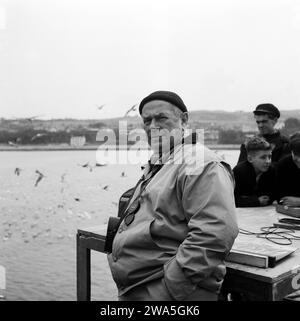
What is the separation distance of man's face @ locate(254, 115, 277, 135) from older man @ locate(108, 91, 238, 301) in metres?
1.93

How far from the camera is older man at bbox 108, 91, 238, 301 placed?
3.81 ft

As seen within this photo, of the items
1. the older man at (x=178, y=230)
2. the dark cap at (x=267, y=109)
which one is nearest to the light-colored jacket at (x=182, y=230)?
the older man at (x=178, y=230)

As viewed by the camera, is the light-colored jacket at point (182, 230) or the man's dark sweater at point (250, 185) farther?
the man's dark sweater at point (250, 185)

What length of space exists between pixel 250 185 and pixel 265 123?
72 cm

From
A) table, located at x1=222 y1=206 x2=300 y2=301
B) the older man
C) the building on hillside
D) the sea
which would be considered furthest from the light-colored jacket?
the building on hillside

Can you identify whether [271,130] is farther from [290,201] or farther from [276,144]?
[290,201]

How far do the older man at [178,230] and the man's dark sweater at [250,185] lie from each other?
1339 mm

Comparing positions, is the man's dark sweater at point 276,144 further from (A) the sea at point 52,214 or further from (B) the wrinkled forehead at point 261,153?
(A) the sea at point 52,214

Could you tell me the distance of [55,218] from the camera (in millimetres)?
6977

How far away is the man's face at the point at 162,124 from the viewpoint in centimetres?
143

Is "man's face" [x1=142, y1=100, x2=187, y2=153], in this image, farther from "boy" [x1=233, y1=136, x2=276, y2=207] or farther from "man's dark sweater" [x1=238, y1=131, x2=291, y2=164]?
"man's dark sweater" [x1=238, y1=131, x2=291, y2=164]

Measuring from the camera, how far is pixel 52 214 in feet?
23.1

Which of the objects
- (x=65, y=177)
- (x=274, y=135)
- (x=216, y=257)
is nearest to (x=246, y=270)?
(x=216, y=257)

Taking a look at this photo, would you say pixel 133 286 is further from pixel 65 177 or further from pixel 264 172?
pixel 65 177
